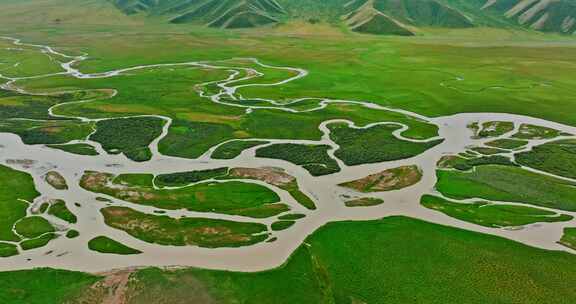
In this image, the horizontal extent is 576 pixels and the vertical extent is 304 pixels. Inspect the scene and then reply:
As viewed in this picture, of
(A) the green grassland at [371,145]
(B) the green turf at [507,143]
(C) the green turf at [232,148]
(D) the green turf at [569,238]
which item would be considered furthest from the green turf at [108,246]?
(B) the green turf at [507,143]

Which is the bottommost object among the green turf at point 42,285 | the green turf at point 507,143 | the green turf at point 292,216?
the green turf at point 42,285

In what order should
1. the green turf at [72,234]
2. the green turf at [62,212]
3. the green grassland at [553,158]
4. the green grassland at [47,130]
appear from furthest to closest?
the green grassland at [47,130], the green grassland at [553,158], the green turf at [62,212], the green turf at [72,234]

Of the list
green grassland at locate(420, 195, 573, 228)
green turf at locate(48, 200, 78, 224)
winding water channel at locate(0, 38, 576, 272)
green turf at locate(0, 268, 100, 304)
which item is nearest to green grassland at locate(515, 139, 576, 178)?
winding water channel at locate(0, 38, 576, 272)

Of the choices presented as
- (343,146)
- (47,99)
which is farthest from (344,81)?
(47,99)

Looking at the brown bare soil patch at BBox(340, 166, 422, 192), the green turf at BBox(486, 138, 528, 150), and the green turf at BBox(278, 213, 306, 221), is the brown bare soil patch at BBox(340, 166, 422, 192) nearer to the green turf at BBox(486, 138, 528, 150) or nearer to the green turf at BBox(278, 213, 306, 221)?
the green turf at BBox(278, 213, 306, 221)

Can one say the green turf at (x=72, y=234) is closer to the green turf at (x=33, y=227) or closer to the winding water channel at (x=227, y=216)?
the winding water channel at (x=227, y=216)
